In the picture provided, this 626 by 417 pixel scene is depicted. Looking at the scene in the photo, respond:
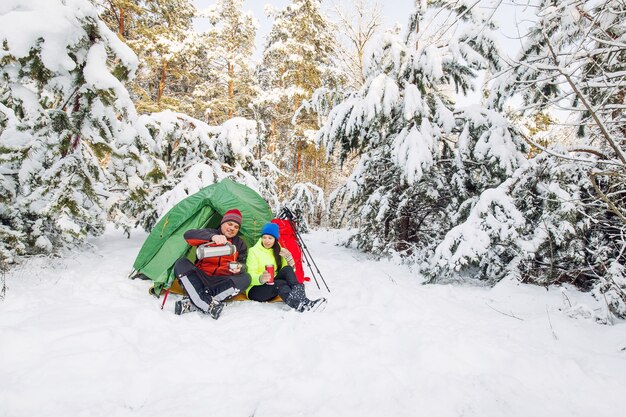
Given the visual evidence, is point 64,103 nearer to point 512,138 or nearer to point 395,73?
point 395,73

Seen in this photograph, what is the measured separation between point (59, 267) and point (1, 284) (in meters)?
0.89

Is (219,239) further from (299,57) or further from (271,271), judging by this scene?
(299,57)

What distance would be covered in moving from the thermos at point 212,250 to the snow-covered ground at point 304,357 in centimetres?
66

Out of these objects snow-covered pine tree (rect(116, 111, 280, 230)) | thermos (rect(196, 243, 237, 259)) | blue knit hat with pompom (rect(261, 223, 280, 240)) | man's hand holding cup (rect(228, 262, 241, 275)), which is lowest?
man's hand holding cup (rect(228, 262, 241, 275))

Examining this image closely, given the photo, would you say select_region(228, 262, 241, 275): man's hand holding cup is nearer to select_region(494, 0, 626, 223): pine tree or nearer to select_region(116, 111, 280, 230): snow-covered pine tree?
select_region(116, 111, 280, 230): snow-covered pine tree

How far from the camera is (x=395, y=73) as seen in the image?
5.59 m

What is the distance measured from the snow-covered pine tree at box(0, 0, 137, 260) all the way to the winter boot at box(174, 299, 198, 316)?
5.20 feet

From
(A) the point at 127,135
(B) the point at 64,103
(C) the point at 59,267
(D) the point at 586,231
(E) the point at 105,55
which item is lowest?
(C) the point at 59,267

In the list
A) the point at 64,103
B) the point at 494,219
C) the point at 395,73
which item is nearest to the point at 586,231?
the point at 494,219

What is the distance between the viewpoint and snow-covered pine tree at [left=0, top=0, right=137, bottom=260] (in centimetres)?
333

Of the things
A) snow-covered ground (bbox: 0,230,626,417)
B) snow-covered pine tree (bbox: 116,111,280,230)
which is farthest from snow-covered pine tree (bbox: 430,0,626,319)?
snow-covered pine tree (bbox: 116,111,280,230)

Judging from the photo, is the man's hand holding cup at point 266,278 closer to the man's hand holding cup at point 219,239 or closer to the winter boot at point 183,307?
the man's hand holding cup at point 219,239

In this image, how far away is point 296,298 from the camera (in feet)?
12.4

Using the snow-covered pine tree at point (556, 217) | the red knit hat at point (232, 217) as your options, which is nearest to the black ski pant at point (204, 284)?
the red knit hat at point (232, 217)
